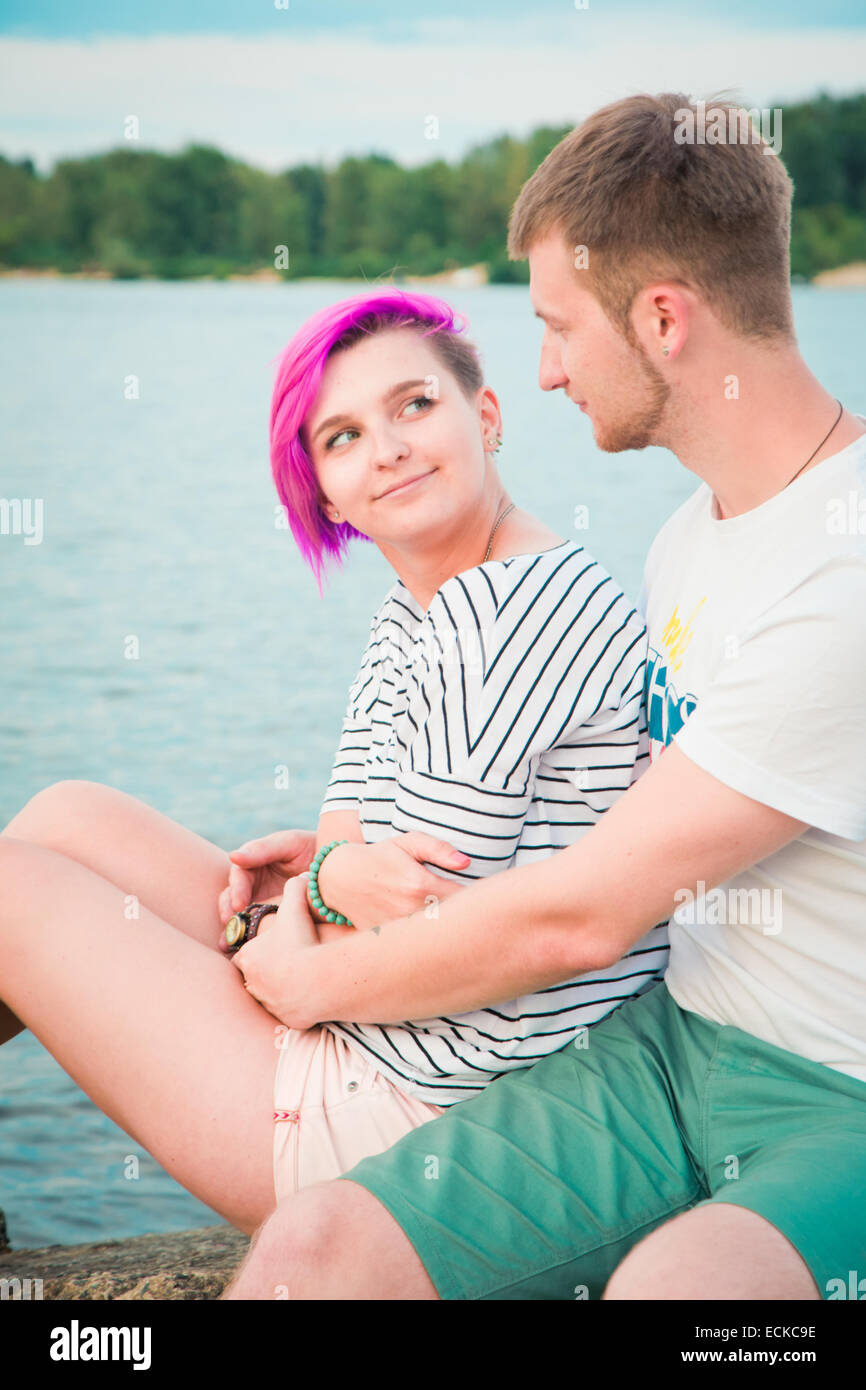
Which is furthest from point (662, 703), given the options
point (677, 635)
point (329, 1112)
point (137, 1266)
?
point (137, 1266)

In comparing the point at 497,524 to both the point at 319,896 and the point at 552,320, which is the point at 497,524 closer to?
the point at 552,320

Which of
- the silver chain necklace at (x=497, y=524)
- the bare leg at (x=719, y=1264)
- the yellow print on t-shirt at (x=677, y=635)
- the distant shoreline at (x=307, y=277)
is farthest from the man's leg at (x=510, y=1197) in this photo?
the distant shoreline at (x=307, y=277)

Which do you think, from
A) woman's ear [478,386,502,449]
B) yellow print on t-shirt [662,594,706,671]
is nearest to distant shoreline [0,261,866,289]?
woman's ear [478,386,502,449]

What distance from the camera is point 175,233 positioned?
45938mm

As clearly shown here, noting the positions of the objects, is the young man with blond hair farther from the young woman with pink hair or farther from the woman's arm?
the woman's arm

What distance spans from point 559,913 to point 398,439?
86 cm

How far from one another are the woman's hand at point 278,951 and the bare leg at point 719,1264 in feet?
2.32

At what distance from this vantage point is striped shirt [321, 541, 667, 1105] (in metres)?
1.97

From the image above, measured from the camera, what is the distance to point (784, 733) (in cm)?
169

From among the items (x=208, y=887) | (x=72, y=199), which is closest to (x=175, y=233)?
(x=72, y=199)

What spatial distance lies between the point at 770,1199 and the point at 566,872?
46 cm

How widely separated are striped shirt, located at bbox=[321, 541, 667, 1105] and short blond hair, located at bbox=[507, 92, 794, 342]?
0.42m

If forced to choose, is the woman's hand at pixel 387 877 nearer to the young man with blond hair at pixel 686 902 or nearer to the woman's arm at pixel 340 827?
the young man with blond hair at pixel 686 902

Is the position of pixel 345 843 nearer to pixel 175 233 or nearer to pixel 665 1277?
pixel 665 1277
